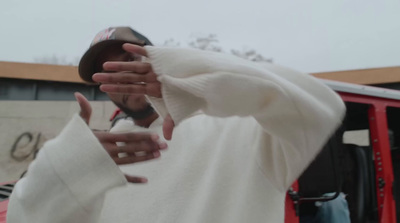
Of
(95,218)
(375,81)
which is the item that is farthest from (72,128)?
(375,81)

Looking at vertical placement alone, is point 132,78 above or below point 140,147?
above

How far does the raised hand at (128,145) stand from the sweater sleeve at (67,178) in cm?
4

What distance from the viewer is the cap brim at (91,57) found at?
1503 mm

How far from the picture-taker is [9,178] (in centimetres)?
697

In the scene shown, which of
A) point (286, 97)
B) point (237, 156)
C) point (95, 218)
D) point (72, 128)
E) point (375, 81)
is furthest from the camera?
point (375, 81)

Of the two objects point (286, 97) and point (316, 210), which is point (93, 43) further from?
point (316, 210)

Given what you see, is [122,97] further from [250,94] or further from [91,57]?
[250,94]

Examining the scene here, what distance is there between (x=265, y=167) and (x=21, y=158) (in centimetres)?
717

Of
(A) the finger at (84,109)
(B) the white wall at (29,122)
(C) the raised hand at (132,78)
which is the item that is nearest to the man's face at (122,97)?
(A) the finger at (84,109)

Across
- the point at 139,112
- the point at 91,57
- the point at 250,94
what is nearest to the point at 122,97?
the point at 139,112

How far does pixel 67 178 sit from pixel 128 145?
0.18m

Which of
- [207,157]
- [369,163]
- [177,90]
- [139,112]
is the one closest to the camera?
[177,90]

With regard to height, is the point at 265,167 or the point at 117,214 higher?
the point at 265,167

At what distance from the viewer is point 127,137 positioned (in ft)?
3.10
